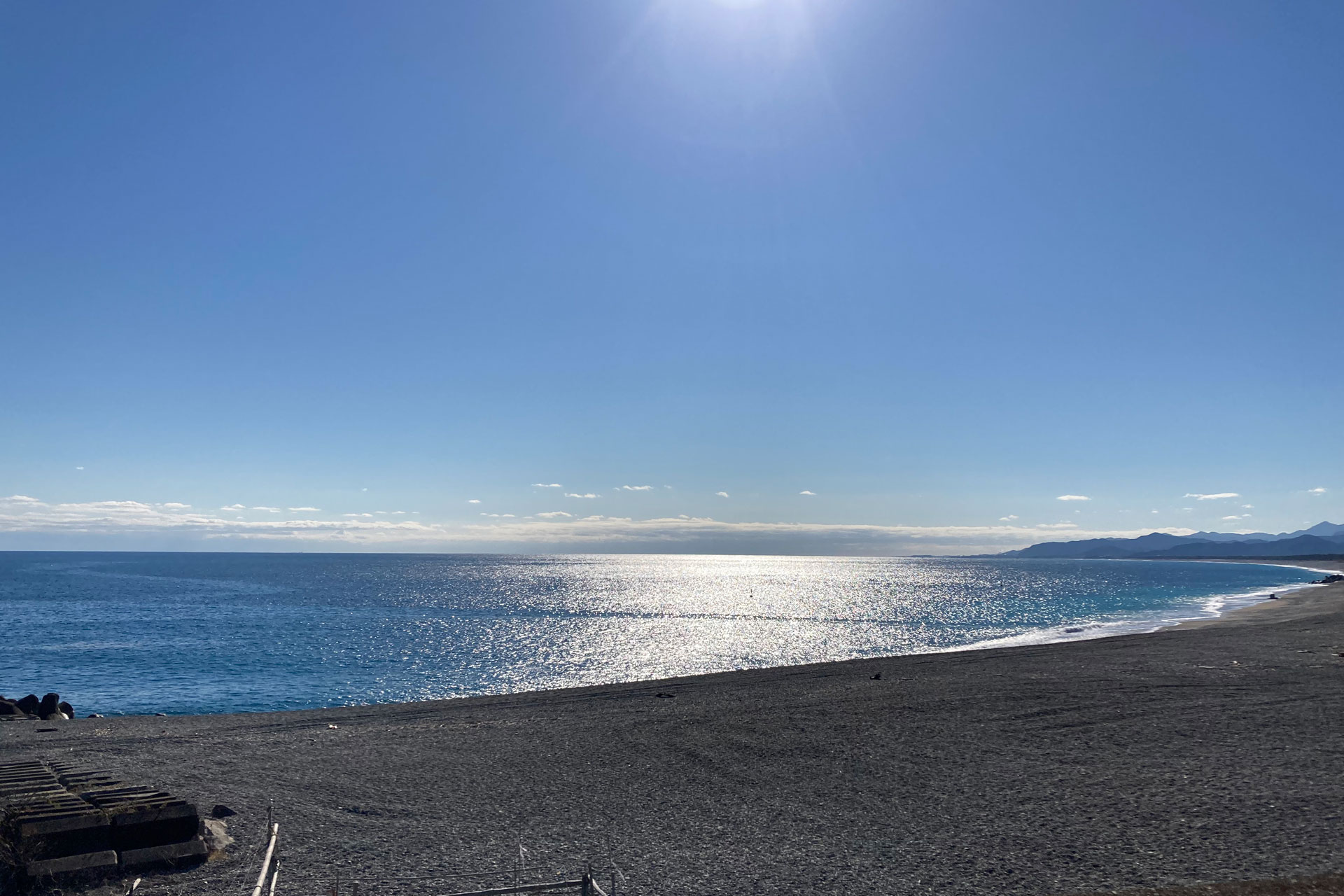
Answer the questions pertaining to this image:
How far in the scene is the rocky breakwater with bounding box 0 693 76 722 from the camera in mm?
30406

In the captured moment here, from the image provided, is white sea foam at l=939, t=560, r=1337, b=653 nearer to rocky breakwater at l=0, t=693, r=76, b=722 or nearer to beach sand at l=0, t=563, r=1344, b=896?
beach sand at l=0, t=563, r=1344, b=896

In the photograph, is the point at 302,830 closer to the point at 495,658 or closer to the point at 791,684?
the point at 791,684

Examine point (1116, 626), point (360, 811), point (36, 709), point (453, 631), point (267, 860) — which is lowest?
point (453, 631)

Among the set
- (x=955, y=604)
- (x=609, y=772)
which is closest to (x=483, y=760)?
(x=609, y=772)

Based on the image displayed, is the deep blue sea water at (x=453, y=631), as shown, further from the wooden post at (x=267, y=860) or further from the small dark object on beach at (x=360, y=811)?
the wooden post at (x=267, y=860)

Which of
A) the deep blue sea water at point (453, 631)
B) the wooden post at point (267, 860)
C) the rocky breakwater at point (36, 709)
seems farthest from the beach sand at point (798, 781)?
the deep blue sea water at point (453, 631)

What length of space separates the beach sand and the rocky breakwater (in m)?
5.60

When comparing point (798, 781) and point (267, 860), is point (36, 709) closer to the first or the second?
point (267, 860)

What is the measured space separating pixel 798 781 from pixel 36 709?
1256 inches

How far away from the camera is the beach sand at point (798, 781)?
11.6 m

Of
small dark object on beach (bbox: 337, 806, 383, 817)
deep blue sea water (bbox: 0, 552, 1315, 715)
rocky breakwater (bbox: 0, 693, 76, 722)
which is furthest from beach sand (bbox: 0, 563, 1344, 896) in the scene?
deep blue sea water (bbox: 0, 552, 1315, 715)

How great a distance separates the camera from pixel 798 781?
53.9ft

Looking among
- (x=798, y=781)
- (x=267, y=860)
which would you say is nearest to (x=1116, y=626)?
(x=798, y=781)

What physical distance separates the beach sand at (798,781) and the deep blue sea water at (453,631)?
16.1m
